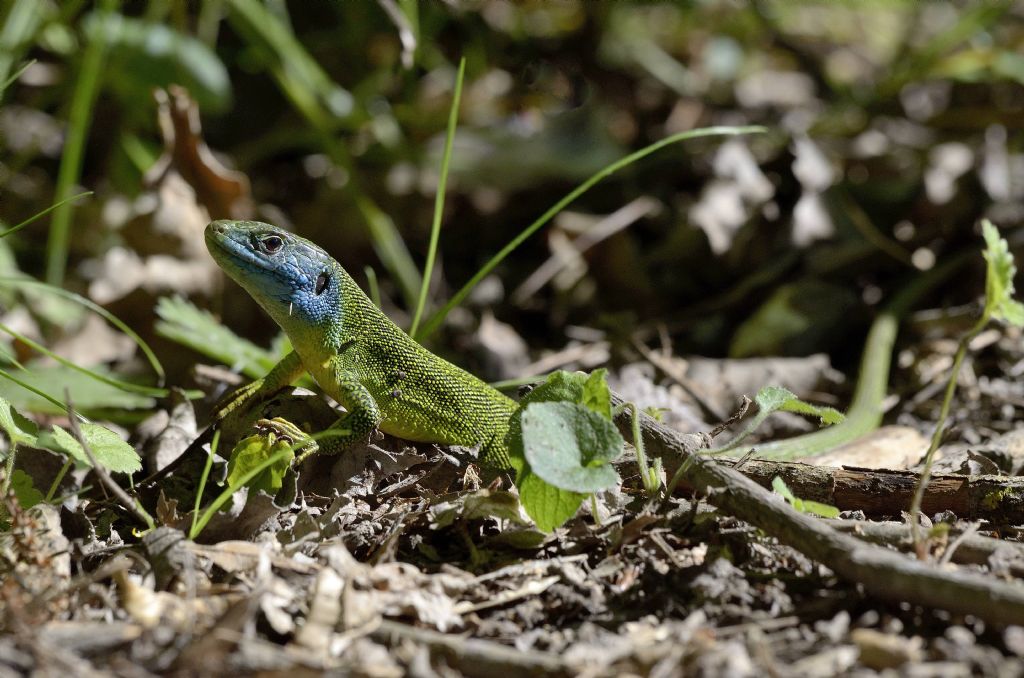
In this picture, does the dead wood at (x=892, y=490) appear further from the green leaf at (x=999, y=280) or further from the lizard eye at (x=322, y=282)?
the lizard eye at (x=322, y=282)

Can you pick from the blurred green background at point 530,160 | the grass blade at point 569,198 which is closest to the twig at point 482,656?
the grass blade at point 569,198

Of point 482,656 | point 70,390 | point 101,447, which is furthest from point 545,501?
point 70,390

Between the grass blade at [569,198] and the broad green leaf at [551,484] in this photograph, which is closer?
the broad green leaf at [551,484]

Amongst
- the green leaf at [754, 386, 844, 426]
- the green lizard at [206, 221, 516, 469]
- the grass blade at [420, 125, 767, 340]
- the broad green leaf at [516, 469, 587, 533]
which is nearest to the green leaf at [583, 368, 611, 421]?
the broad green leaf at [516, 469, 587, 533]

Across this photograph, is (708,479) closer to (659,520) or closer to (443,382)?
(659,520)

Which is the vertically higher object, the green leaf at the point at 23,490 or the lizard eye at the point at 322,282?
the lizard eye at the point at 322,282

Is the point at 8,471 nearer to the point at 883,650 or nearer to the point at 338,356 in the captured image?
the point at 338,356

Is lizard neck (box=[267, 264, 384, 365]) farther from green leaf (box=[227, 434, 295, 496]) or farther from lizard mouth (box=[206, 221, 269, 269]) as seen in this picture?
green leaf (box=[227, 434, 295, 496])
